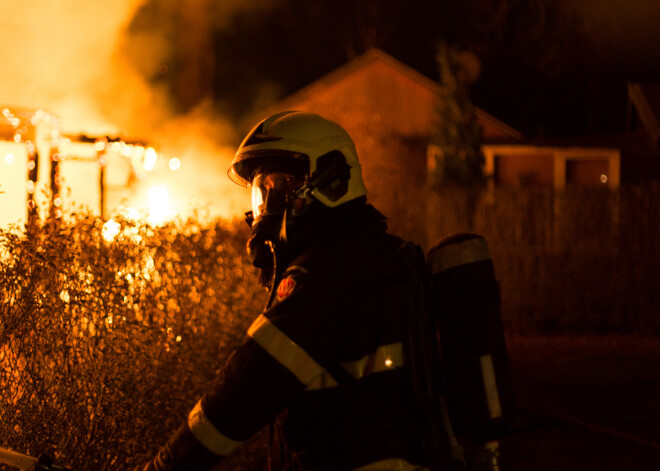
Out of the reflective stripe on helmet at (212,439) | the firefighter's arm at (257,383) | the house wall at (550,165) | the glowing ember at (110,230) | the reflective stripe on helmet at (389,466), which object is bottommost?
the reflective stripe on helmet at (389,466)

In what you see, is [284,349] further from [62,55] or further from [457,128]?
[457,128]

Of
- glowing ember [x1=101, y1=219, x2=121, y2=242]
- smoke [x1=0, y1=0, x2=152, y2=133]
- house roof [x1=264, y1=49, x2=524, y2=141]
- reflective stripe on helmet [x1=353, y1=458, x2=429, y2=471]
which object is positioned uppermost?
house roof [x1=264, y1=49, x2=524, y2=141]

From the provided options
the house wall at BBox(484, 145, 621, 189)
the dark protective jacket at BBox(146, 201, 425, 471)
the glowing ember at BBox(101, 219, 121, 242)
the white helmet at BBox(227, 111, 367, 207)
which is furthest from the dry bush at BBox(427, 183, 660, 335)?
the house wall at BBox(484, 145, 621, 189)

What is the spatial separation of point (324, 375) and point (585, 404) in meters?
5.85

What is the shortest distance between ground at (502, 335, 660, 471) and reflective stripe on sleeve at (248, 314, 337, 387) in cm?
117

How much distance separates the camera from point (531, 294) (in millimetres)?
11820

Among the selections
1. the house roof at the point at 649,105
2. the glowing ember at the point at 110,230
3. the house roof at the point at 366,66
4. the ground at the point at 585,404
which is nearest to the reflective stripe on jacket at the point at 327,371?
the ground at the point at 585,404

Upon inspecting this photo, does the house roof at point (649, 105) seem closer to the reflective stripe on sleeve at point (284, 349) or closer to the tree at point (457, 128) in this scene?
the tree at point (457, 128)

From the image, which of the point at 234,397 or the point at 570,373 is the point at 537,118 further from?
the point at 234,397

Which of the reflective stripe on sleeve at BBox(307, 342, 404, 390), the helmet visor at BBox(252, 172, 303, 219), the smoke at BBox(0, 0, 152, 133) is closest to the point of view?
the reflective stripe on sleeve at BBox(307, 342, 404, 390)

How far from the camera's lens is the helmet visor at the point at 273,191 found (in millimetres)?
2803

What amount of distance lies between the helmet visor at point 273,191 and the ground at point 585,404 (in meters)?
1.34

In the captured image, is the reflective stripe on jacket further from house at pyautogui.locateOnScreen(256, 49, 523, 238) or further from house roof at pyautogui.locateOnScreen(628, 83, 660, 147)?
house at pyautogui.locateOnScreen(256, 49, 523, 238)

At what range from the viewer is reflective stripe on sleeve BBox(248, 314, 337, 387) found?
2.29 m
